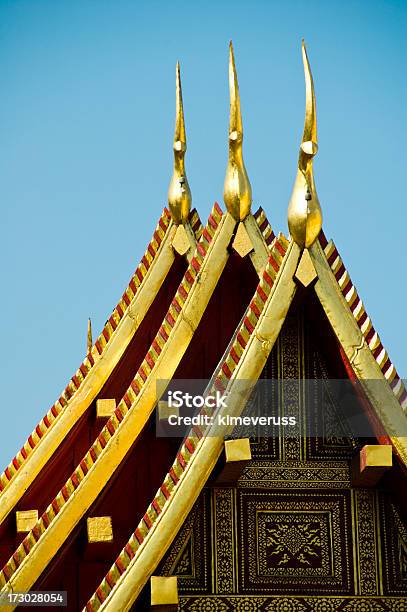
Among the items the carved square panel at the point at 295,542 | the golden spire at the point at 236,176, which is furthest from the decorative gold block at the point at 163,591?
the golden spire at the point at 236,176

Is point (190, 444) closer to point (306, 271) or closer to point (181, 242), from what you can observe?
point (306, 271)

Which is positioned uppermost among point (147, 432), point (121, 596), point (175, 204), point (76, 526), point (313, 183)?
point (175, 204)

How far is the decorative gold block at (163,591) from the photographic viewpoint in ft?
38.0

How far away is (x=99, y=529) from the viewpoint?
1299 cm

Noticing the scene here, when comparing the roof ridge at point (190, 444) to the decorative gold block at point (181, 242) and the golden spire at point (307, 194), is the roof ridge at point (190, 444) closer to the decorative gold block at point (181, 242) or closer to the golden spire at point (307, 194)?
the golden spire at point (307, 194)

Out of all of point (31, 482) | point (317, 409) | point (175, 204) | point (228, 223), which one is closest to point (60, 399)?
point (31, 482)

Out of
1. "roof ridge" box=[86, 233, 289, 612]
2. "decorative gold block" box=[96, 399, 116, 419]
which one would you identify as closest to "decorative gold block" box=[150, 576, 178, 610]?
"roof ridge" box=[86, 233, 289, 612]

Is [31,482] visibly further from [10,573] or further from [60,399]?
[10,573]

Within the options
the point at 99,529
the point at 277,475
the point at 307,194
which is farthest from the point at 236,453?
the point at 307,194

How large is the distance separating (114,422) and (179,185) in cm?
304

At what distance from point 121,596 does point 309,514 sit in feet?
4.84

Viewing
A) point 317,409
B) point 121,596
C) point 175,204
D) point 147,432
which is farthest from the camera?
point 175,204

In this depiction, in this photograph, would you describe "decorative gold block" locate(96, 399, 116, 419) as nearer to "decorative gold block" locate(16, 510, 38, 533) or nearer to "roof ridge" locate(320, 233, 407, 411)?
"decorative gold block" locate(16, 510, 38, 533)

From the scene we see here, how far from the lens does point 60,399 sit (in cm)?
1623
